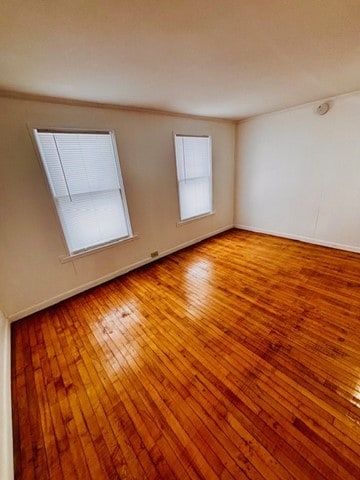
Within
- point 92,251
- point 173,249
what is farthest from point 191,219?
point 92,251

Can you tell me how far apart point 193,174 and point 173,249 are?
1.48 m

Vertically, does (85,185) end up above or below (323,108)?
below

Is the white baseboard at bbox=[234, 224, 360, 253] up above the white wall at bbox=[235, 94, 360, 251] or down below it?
below

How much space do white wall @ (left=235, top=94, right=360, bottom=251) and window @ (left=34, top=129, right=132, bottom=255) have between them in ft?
9.45

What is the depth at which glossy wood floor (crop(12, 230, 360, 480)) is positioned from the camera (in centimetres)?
110

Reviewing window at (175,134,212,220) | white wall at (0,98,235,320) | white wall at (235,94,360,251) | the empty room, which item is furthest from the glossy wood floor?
window at (175,134,212,220)

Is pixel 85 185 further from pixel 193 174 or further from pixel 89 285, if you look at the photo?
pixel 193 174

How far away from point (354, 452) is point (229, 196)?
13.7 feet

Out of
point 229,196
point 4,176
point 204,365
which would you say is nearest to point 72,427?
point 204,365

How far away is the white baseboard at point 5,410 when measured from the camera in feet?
3.48

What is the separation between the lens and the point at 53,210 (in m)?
2.33

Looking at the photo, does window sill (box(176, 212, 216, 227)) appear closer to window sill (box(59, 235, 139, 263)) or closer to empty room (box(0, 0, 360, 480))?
empty room (box(0, 0, 360, 480))

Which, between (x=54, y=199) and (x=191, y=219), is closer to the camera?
(x=54, y=199)

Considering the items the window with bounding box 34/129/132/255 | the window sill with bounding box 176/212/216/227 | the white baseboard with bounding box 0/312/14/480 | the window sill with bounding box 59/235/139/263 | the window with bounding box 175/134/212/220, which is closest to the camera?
the white baseboard with bounding box 0/312/14/480
